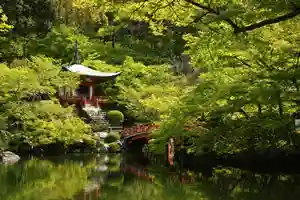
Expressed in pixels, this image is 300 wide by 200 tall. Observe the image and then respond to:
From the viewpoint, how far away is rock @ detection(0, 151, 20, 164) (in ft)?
60.2

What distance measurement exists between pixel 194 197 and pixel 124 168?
688 cm

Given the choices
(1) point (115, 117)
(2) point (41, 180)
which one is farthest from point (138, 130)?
(2) point (41, 180)

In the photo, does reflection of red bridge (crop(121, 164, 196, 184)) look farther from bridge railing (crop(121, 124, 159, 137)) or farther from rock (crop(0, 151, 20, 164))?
bridge railing (crop(121, 124, 159, 137))

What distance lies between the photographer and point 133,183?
14.0 meters

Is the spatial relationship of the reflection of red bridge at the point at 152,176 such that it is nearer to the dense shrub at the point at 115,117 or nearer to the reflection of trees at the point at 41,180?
the reflection of trees at the point at 41,180

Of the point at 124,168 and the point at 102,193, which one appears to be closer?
the point at 102,193

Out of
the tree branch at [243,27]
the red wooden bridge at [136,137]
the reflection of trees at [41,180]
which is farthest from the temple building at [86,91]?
the tree branch at [243,27]

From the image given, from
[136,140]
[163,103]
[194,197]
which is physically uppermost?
[163,103]

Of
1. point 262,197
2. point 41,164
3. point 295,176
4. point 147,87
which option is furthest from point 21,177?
point 147,87

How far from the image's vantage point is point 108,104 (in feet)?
99.9

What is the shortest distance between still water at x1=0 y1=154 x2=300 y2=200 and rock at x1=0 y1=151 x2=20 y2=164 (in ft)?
1.76

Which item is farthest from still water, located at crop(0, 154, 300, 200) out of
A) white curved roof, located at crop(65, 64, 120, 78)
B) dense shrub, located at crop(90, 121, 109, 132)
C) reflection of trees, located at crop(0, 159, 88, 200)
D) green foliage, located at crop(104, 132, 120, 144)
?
white curved roof, located at crop(65, 64, 120, 78)

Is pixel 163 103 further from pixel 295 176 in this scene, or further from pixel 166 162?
pixel 295 176

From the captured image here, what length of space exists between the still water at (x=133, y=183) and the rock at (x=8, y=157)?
0.54 metres
